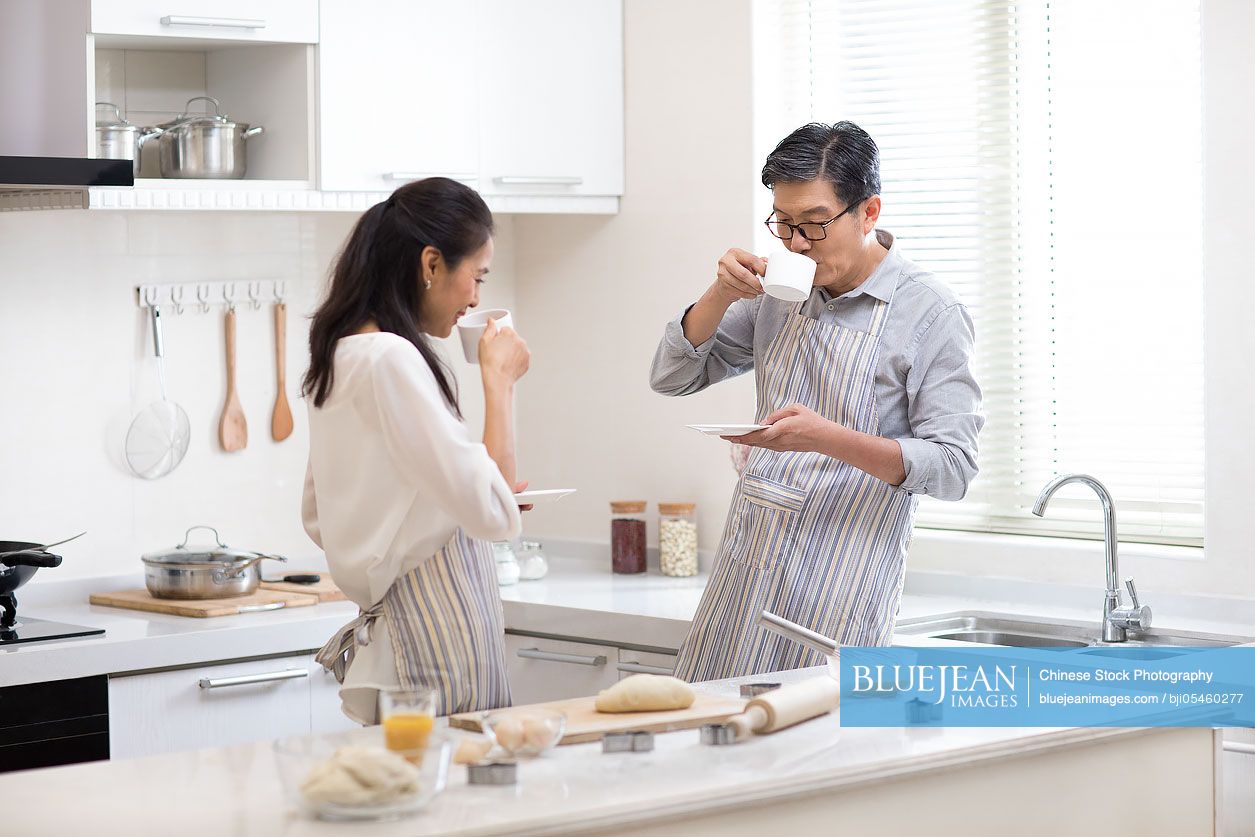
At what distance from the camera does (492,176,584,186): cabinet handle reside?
3.41 m

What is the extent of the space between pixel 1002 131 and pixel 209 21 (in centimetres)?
167

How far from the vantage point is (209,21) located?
117 inches

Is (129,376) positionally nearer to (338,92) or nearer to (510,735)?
(338,92)

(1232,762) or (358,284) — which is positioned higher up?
(358,284)

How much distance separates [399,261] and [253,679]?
127 centimetres

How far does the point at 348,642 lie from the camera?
193 cm

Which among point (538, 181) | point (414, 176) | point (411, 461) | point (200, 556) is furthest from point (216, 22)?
point (411, 461)

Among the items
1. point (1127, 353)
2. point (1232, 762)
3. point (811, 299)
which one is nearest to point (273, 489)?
point (811, 299)

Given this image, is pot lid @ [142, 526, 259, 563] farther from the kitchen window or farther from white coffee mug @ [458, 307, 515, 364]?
the kitchen window

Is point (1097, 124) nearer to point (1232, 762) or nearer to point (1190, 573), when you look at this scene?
point (1190, 573)

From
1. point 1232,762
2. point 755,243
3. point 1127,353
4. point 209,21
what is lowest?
point 1232,762

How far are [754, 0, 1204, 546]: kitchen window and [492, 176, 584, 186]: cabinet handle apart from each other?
1.57ft

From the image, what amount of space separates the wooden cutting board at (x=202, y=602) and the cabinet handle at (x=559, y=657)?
1.52 ft

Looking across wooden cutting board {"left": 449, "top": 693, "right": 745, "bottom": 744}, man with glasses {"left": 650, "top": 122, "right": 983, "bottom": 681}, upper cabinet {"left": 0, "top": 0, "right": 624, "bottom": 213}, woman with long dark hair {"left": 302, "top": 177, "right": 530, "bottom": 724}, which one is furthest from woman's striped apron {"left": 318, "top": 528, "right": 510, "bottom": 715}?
upper cabinet {"left": 0, "top": 0, "right": 624, "bottom": 213}
